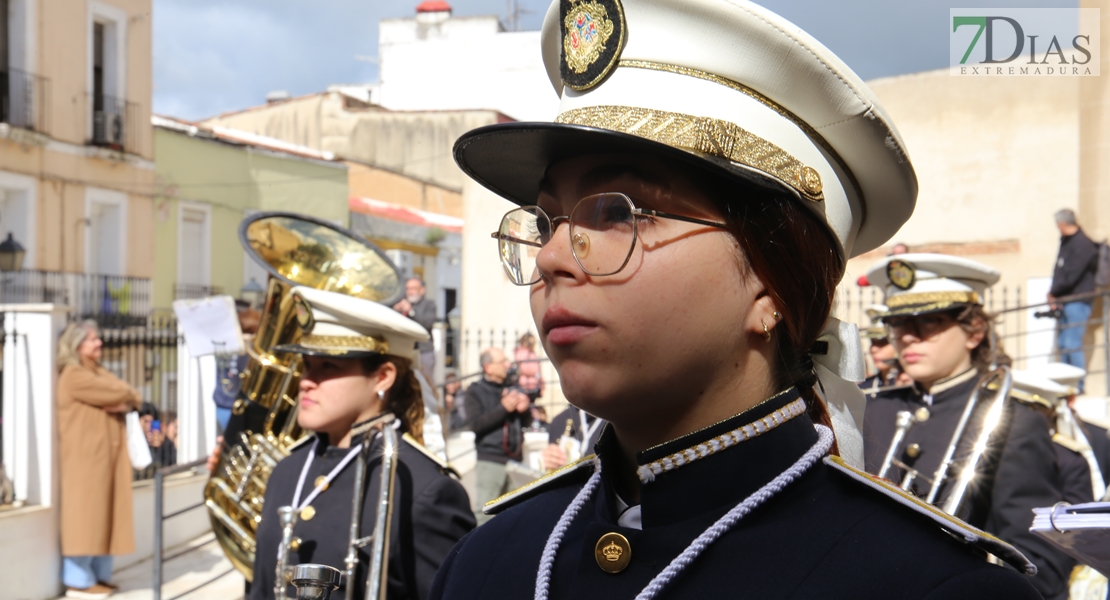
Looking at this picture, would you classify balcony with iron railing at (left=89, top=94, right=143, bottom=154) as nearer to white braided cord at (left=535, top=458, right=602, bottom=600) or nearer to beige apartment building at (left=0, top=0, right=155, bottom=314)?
beige apartment building at (left=0, top=0, right=155, bottom=314)

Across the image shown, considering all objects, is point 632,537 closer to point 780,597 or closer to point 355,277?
point 780,597

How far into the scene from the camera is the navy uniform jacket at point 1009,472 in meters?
3.58

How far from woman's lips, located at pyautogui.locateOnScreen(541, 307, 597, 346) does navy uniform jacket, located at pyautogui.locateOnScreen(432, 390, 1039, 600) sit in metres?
0.21

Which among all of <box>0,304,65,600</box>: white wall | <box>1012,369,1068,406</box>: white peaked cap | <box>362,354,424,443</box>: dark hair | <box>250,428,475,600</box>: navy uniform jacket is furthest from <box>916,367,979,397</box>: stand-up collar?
<box>0,304,65,600</box>: white wall

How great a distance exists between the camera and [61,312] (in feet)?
29.1

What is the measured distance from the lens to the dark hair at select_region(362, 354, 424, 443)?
4191 millimetres

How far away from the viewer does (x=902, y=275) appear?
4496mm

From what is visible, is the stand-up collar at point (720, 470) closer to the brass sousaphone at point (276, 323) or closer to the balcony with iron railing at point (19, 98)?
the brass sousaphone at point (276, 323)

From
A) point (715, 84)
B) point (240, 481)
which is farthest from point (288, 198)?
point (715, 84)

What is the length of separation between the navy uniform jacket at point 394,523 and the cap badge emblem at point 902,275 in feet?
6.82

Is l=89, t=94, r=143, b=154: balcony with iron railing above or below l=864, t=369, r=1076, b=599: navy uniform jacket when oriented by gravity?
above

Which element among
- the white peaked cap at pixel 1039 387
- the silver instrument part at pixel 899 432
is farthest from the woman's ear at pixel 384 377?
the white peaked cap at pixel 1039 387

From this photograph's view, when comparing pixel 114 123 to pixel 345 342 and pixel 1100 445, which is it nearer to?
pixel 345 342

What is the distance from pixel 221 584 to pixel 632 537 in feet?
27.4
